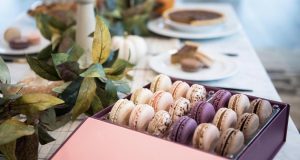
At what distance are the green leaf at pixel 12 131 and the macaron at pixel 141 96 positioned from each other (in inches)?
7.7

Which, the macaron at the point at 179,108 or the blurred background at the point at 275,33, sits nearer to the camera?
the macaron at the point at 179,108

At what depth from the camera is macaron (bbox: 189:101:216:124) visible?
23.6 inches

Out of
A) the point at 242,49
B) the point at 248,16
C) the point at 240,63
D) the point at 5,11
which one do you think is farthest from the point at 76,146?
the point at 248,16

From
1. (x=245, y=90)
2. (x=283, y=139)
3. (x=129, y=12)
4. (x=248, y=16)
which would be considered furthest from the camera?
(x=248, y=16)

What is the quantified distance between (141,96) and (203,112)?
4.8 inches

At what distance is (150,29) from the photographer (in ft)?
4.55

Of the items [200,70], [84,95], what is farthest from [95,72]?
[200,70]

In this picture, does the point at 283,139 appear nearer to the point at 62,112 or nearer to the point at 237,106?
the point at 237,106

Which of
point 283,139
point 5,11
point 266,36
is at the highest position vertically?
point 283,139

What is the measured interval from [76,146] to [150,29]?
2.93ft

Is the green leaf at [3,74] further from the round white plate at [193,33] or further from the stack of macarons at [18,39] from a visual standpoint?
the round white plate at [193,33]

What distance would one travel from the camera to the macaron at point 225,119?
0.58 metres

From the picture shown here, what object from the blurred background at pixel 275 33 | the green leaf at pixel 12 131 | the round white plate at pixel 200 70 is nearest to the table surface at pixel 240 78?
the round white plate at pixel 200 70

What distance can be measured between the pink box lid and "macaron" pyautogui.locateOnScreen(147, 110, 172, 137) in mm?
49
